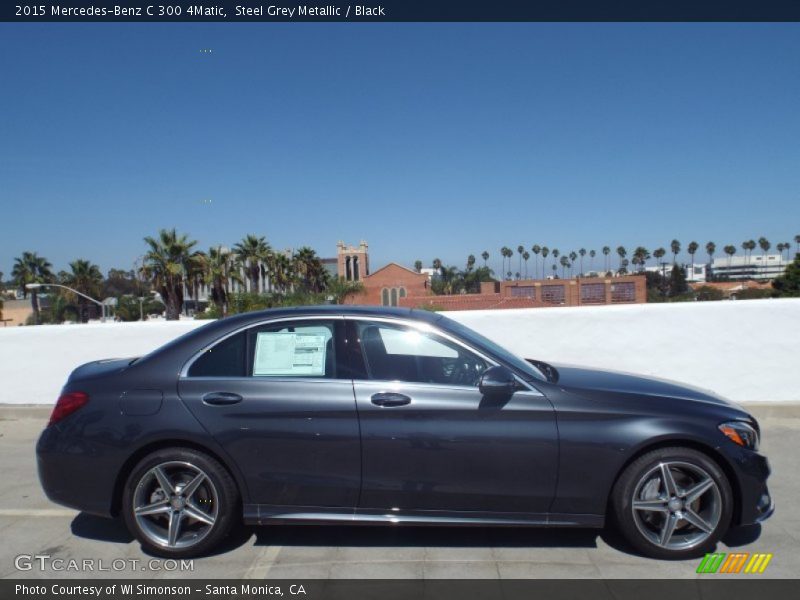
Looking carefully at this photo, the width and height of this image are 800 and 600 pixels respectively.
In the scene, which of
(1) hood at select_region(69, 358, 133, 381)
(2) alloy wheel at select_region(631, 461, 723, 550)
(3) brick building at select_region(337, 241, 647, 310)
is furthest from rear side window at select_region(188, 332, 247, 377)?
(3) brick building at select_region(337, 241, 647, 310)

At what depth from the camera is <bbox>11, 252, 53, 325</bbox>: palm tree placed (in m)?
61.6

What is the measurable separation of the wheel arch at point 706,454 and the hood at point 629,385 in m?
0.28

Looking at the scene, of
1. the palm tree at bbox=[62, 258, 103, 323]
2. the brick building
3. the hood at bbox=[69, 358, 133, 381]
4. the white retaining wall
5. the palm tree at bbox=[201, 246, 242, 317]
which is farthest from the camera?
the palm tree at bbox=[62, 258, 103, 323]

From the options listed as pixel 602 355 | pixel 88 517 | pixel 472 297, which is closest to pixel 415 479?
pixel 88 517

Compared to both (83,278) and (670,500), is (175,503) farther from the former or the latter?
(83,278)

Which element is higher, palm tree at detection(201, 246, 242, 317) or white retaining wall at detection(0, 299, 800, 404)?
palm tree at detection(201, 246, 242, 317)

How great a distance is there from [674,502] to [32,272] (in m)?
70.4

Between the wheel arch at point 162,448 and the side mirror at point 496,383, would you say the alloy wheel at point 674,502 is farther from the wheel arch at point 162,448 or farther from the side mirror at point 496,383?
the wheel arch at point 162,448

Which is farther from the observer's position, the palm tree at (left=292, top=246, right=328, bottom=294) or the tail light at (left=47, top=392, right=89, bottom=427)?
the palm tree at (left=292, top=246, right=328, bottom=294)

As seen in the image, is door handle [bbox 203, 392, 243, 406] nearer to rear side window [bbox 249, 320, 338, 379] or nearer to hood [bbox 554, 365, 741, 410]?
rear side window [bbox 249, 320, 338, 379]

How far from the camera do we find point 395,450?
3693 mm

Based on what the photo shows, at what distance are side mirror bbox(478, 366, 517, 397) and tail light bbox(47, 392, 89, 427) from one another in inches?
98.8

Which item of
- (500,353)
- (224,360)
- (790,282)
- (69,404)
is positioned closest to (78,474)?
(69,404)
